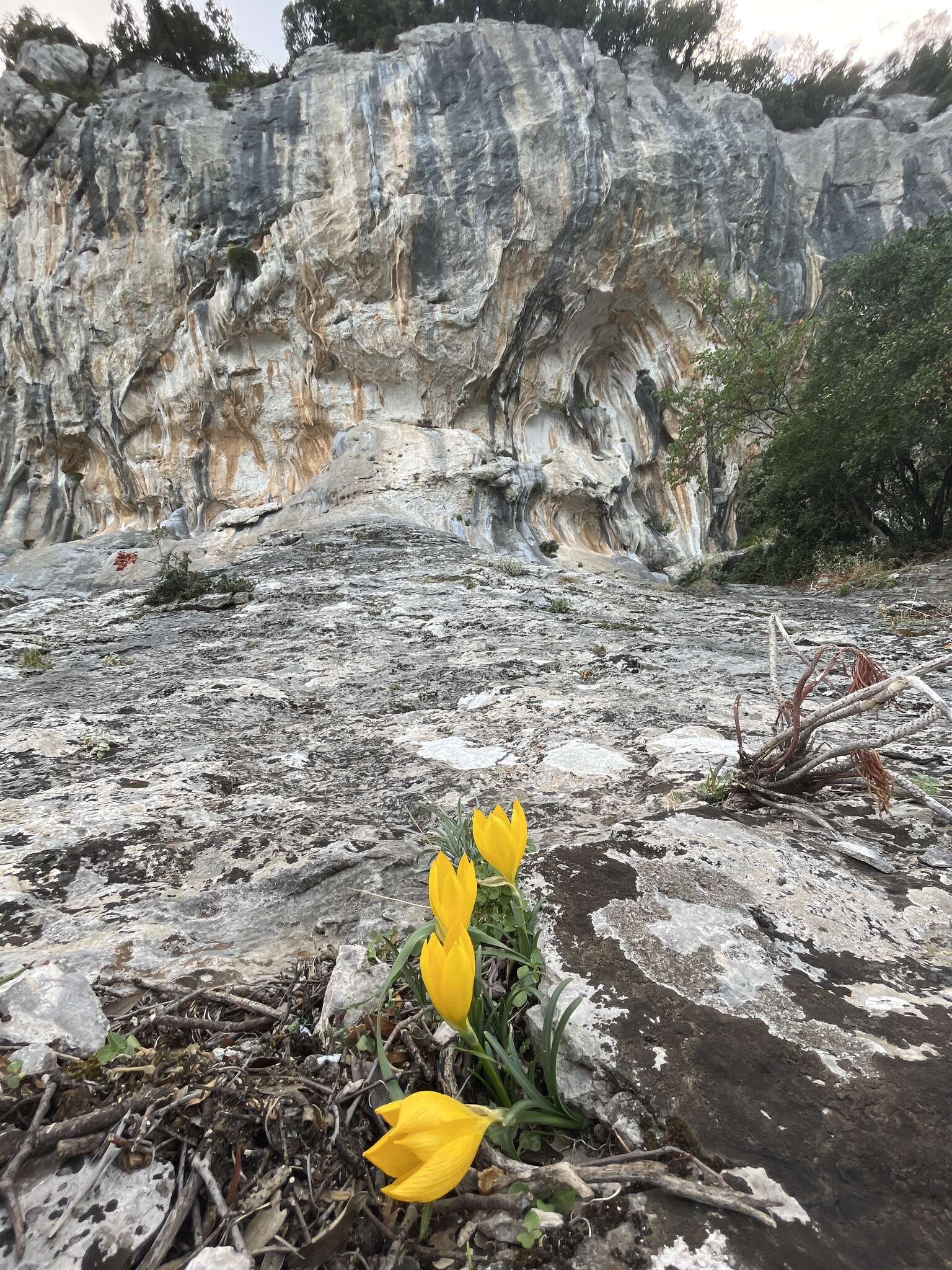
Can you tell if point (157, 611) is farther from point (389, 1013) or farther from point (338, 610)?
point (389, 1013)

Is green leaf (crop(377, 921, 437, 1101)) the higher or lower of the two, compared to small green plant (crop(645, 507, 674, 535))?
lower

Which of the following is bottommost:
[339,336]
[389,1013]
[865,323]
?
[389,1013]

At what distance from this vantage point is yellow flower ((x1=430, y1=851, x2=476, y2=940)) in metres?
0.99

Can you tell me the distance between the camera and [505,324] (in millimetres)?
19141

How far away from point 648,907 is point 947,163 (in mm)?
37305

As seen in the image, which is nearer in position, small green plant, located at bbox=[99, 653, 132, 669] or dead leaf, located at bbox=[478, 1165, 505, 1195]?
dead leaf, located at bbox=[478, 1165, 505, 1195]

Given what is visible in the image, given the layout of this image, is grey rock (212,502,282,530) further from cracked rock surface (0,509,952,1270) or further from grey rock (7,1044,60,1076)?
grey rock (7,1044,60,1076)

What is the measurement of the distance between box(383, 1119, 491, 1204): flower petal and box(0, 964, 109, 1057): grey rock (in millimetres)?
777

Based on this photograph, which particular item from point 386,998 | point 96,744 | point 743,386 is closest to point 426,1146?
point 386,998

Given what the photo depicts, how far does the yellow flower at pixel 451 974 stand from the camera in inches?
35.6

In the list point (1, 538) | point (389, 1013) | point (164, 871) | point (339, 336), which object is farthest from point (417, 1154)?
point (1, 538)

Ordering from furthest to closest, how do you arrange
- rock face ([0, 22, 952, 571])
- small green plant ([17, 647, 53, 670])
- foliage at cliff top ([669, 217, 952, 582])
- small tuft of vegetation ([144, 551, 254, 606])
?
1. rock face ([0, 22, 952, 571])
2. foliage at cliff top ([669, 217, 952, 582])
3. small tuft of vegetation ([144, 551, 254, 606])
4. small green plant ([17, 647, 53, 670])

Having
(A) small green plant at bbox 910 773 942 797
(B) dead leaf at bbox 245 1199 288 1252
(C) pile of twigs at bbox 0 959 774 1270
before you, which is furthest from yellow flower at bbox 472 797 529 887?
(A) small green plant at bbox 910 773 942 797

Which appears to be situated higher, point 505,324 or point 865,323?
point 505,324
